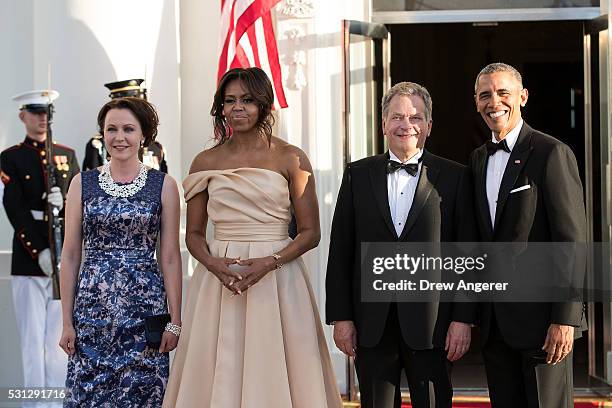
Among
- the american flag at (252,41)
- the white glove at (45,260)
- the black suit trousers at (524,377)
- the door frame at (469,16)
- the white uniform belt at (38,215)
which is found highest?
the door frame at (469,16)

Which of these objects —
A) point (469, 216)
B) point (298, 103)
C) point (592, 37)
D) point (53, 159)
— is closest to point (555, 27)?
point (592, 37)

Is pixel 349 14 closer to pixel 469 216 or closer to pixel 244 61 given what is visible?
pixel 244 61

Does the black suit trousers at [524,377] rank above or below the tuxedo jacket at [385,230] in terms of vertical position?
below

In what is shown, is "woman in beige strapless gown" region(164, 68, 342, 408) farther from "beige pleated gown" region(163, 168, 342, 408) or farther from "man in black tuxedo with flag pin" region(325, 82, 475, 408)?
"man in black tuxedo with flag pin" region(325, 82, 475, 408)

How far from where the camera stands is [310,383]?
422cm

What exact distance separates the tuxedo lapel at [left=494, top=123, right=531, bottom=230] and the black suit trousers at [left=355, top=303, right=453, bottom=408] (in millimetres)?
623

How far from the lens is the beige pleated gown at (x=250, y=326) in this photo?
4188 mm

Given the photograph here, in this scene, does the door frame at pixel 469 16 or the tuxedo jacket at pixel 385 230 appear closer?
the tuxedo jacket at pixel 385 230

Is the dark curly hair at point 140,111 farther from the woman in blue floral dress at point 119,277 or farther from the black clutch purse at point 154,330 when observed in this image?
the black clutch purse at point 154,330

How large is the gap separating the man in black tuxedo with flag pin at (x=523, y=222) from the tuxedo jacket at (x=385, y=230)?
0.12m

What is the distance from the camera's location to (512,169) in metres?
4.04

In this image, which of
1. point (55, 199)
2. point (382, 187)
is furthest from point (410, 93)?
point (55, 199)

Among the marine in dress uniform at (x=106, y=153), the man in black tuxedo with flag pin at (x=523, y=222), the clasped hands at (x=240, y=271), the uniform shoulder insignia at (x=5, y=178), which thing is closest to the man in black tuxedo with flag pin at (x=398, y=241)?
the man in black tuxedo with flag pin at (x=523, y=222)

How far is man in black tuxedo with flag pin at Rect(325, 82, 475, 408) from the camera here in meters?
4.01
